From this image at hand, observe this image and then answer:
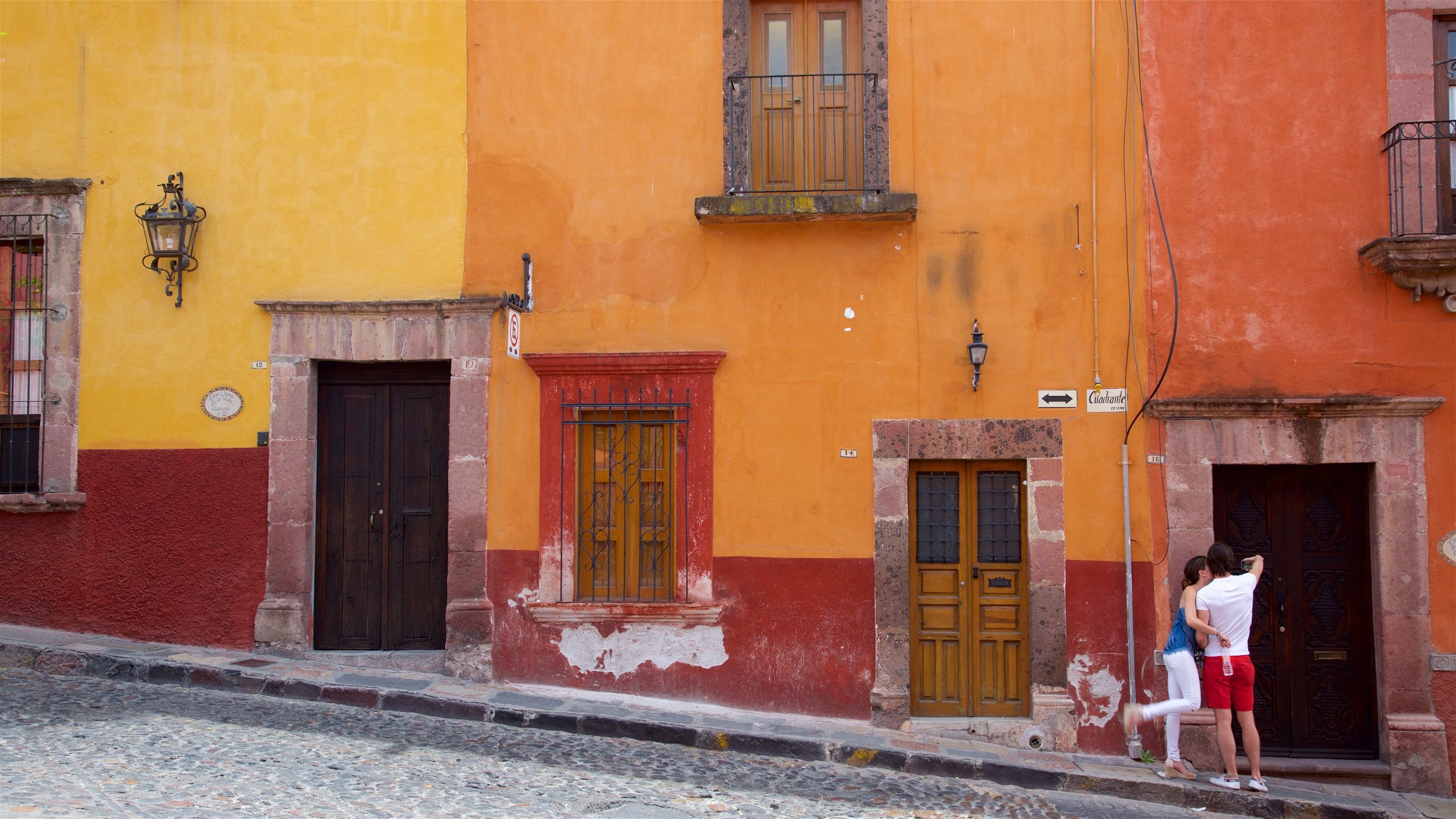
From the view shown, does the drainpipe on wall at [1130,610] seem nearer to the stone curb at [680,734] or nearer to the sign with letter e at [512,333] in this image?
the stone curb at [680,734]

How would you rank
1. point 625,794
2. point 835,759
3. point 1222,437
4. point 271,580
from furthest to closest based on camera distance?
point 271,580 → point 1222,437 → point 835,759 → point 625,794

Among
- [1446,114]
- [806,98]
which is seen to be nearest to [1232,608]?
[1446,114]

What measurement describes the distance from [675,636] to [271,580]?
9.97 feet

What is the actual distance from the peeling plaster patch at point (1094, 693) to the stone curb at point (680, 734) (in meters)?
0.70

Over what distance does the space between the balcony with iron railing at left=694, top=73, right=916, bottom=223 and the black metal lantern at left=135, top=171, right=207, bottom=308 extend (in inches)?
151

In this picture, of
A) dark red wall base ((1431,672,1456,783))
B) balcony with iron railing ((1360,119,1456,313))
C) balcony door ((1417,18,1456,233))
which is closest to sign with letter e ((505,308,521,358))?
balcony with iron railing ((1360,119,1456,313))

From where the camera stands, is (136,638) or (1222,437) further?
(136,638)

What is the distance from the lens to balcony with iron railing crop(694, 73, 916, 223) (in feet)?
24.1

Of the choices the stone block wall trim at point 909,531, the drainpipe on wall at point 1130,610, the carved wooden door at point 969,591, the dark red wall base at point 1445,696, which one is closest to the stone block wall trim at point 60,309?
the stone block wall trim at point 909,531

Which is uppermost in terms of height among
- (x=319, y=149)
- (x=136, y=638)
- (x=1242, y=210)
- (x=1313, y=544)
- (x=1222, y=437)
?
(x=319, y=149)

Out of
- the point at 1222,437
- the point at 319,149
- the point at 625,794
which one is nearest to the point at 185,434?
the point at 319,149

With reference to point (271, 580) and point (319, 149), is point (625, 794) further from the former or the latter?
point (319, 149)

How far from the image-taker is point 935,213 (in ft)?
24.5

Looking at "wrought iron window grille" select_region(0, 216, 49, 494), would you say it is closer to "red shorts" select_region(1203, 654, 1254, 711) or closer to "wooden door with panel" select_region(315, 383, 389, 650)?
"wooden door with panel" select_region(315, 383, 389, 650)
